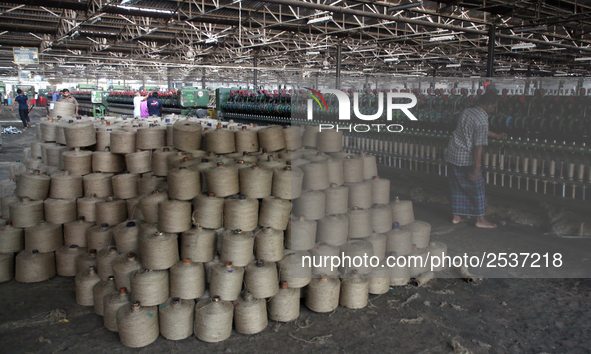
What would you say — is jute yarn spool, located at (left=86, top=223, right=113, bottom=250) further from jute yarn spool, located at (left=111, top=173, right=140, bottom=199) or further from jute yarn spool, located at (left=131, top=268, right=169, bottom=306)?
jute yarn spool, located at (left=131, top=268, right=169, bottom=306)

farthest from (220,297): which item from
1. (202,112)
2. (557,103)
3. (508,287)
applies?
(202,112)

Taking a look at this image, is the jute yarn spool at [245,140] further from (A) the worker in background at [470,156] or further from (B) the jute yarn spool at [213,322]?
(A) the worker in background at [470,156]

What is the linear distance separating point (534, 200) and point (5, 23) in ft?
68.1

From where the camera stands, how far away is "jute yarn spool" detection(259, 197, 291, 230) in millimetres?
3682

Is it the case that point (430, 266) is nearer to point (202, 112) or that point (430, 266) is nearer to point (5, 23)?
point (202, 112)

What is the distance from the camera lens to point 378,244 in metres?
4.11

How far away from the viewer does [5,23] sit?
18156 mm

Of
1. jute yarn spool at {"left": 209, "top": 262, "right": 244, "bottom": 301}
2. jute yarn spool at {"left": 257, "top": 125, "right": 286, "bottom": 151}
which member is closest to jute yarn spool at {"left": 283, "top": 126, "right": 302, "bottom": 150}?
jute yarn spool at {"left": 257, "top": 125, "right": 286, "bottom": 151}

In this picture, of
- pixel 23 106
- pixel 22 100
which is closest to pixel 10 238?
pixel 22 100

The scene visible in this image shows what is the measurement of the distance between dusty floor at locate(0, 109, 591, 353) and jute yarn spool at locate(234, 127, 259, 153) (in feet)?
5.69

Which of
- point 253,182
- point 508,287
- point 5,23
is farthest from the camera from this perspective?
point 5,23

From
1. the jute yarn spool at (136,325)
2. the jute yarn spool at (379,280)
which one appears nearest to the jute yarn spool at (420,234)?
the jute yarn spool at (379,280)

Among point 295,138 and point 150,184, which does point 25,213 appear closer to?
point 150,184

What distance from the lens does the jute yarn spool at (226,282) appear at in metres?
3.38
